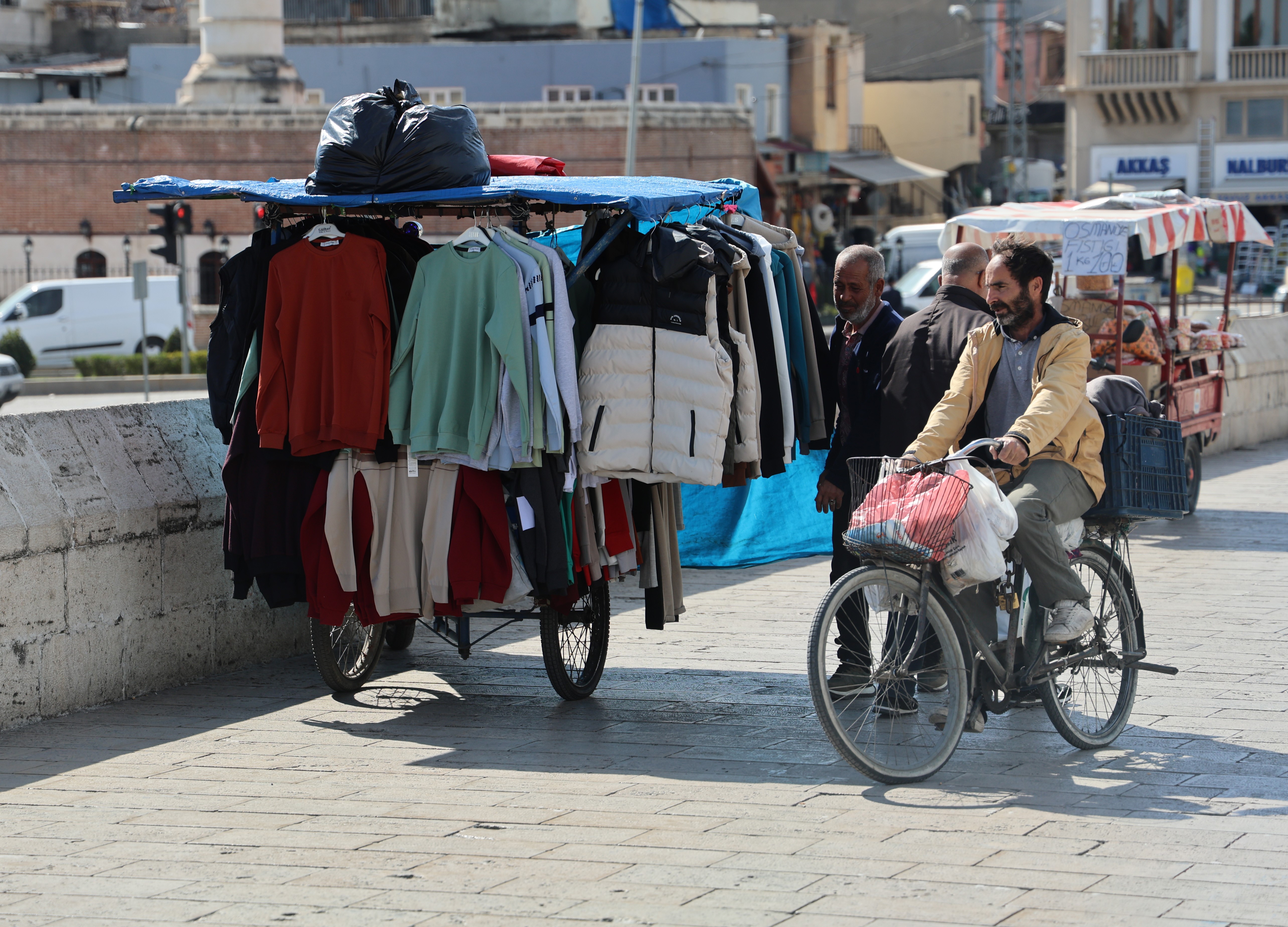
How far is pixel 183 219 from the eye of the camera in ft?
90.0

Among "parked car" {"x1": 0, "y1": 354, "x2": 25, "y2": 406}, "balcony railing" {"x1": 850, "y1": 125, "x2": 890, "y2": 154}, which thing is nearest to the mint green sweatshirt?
"parked car" {"x1": 0, "y1": 354, "x2": 25, "y2": 406}

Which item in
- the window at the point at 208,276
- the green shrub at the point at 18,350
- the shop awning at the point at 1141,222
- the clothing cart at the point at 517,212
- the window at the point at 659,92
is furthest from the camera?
Result: the window at the point at 659,92

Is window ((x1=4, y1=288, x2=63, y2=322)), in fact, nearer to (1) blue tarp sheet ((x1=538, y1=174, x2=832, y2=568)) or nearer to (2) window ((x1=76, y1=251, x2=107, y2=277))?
(2) window ((x1=76, y1=251, x2=107, y2=277))

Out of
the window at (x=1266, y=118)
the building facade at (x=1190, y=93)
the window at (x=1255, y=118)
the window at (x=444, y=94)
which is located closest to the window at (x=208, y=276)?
the window at (x=444, y=94)

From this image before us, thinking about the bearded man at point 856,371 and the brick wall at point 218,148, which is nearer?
the bearded man at point 856,371

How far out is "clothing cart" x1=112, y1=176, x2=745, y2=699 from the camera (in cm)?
632

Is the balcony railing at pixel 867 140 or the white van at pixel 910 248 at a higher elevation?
the balcony railing at pixel 867 140

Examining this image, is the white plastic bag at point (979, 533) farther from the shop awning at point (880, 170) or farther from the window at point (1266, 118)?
the shop awning at point (880, 170)

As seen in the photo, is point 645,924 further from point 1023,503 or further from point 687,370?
point 687,370

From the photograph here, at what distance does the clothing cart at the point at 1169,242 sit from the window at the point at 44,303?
2298cm

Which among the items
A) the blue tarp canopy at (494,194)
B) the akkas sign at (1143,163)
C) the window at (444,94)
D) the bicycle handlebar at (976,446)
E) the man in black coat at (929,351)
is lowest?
the bicycle handlebar at (976,446)

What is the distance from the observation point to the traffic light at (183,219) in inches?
1064

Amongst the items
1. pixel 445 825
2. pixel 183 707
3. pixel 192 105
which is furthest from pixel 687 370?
pixel 192 105

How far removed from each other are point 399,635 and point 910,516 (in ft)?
10.5
